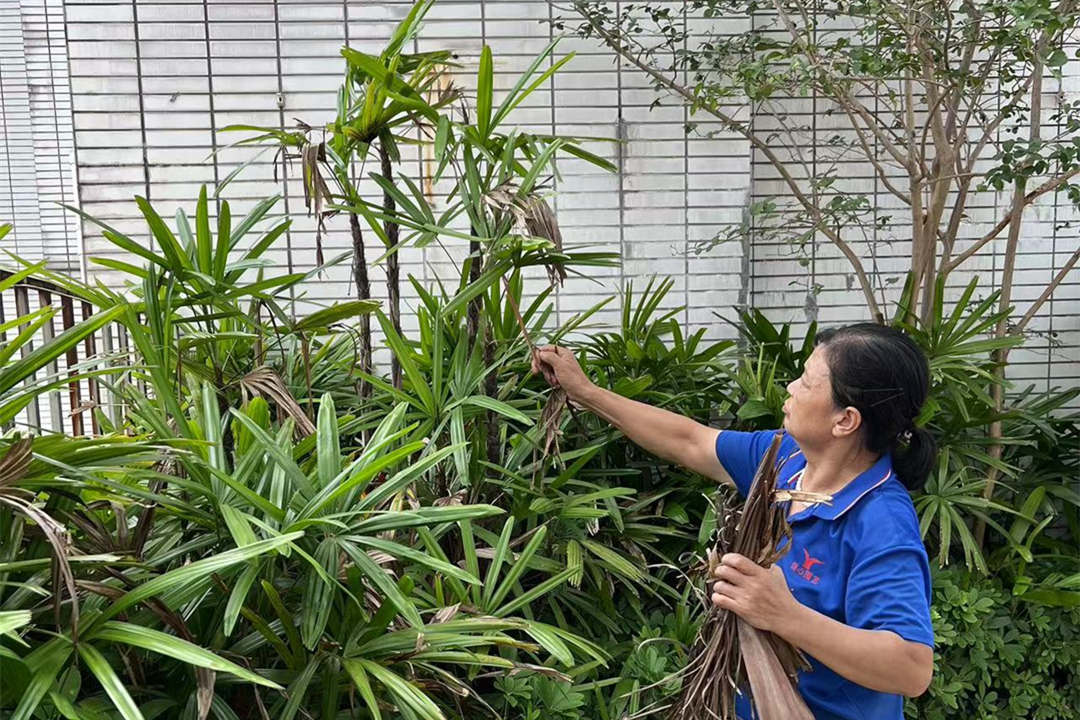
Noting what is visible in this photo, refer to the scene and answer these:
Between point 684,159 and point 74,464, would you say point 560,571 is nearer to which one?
point 74,464

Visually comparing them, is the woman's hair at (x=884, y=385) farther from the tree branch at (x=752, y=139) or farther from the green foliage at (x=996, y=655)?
the tree branch at (x=752, y=139)

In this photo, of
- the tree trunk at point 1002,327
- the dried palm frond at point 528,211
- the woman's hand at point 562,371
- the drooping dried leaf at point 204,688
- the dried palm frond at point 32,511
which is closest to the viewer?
the dried palm frond at point 32,511

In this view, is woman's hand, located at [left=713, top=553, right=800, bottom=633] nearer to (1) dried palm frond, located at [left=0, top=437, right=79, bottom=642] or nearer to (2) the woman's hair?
(2) the woman's hair

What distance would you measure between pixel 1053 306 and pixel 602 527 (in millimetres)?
2264

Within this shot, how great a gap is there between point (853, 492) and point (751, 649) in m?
0.41

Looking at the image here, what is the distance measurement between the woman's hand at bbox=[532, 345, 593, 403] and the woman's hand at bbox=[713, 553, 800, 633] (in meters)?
0.87

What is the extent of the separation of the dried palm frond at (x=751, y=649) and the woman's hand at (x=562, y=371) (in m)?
0.77

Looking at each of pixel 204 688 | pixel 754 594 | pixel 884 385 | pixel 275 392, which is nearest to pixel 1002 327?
pixel 884 385

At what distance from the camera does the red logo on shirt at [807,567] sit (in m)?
1.68

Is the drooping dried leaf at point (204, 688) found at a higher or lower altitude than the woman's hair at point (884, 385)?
lower

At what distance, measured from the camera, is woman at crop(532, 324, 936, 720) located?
4.74 feet

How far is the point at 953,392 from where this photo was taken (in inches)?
109

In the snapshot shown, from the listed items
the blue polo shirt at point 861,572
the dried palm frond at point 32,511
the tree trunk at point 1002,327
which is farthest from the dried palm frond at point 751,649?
the tree trunk at point 1002,327

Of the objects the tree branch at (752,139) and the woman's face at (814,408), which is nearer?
the woman's face at (814,408)
